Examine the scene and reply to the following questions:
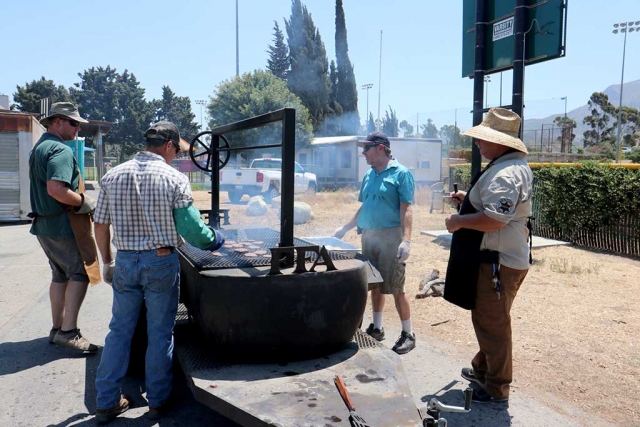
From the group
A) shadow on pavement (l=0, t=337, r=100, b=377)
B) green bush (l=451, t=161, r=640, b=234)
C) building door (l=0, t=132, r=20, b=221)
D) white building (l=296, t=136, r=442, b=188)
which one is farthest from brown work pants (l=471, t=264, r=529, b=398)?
white building (l=296, t=136, r=442, b=188)

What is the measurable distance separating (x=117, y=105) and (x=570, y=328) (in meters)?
67.6

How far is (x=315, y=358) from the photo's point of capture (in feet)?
9.65

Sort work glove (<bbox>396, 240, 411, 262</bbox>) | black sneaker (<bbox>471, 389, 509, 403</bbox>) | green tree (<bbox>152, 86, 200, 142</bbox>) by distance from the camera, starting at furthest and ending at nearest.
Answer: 1. green tree (<bbox>152, 86, 200, 142</bbox>)
2. work glove (<bbox>396, 240, 411, 262</bbox>)
3. black sneaker (<bbox>471, 389, 509, 403</bbox>)

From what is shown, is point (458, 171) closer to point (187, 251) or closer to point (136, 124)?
point (187, 251)

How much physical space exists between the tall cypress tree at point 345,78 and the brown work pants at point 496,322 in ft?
153

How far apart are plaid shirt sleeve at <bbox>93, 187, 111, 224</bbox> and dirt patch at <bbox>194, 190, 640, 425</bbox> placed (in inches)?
88.9

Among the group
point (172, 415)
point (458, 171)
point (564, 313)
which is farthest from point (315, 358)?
point (458, 171)

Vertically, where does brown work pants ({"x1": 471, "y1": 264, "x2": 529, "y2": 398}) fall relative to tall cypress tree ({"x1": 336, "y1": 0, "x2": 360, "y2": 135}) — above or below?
below

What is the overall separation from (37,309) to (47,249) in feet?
5.49

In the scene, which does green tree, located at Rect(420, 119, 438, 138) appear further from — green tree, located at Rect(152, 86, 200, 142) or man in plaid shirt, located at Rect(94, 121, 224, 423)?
man in plaid shirt, located at Rect(94, 121, 224, 423)

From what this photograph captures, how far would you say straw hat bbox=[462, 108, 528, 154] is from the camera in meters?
3.22

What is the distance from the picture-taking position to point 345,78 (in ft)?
163

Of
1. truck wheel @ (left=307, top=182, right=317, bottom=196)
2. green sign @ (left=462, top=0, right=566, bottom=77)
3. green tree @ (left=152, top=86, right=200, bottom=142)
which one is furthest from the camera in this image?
green tree @ (left=152, top=86, right=200, bottom=142)

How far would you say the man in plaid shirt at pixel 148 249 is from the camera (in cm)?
299
